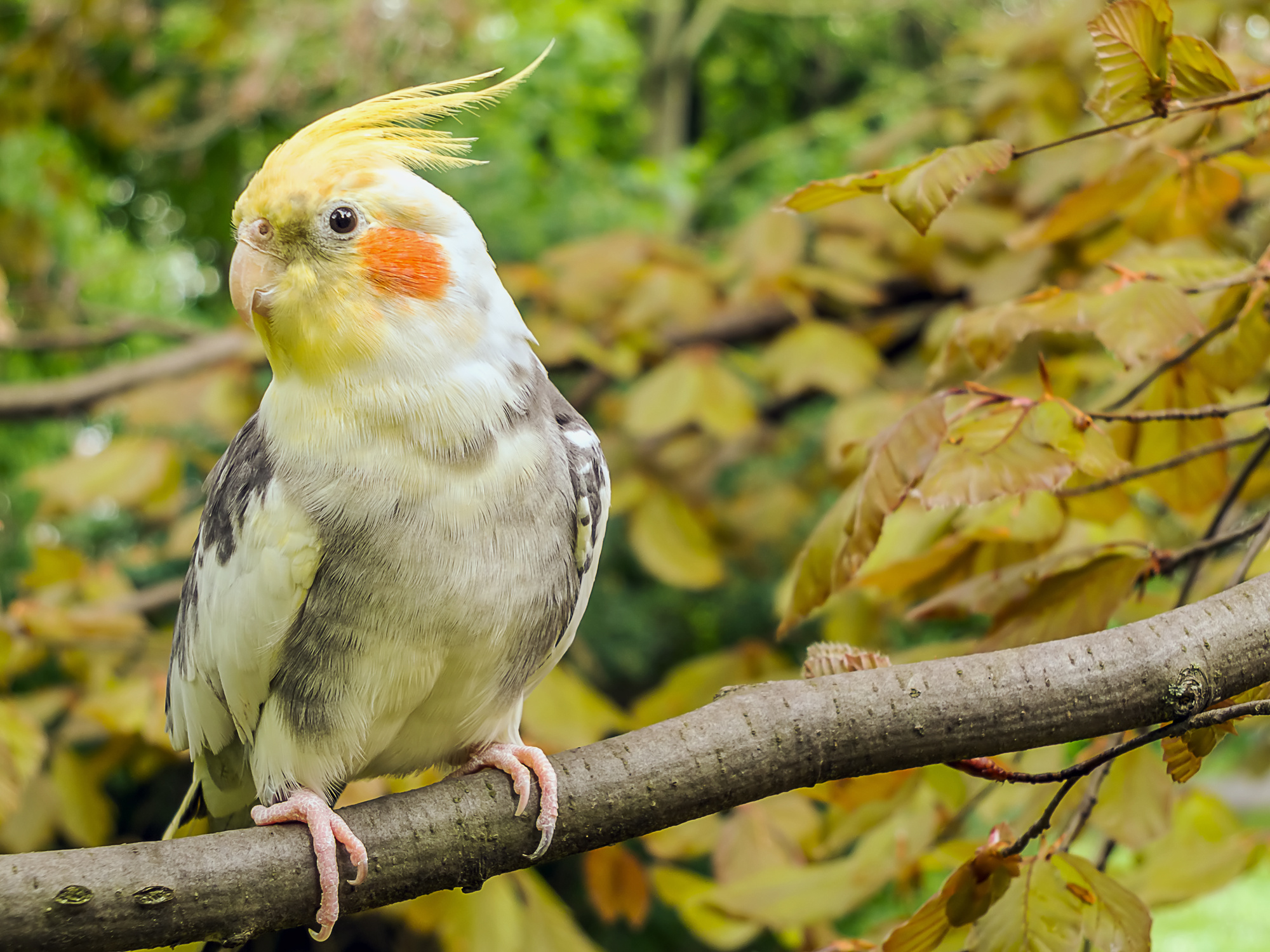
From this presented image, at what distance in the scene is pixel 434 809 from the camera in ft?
4.60

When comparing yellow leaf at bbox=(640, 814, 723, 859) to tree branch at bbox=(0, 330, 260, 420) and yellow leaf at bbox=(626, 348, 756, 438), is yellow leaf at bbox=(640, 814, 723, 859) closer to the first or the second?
yellow leaf at bbox=(626, 348, 756, 438)

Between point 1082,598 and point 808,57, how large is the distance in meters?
8.29

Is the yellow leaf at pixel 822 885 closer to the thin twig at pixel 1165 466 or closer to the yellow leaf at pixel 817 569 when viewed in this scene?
the yellow leaf at pixel 817 569

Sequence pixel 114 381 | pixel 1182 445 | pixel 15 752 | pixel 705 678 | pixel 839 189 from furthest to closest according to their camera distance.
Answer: pixel 114 381 → pixel 705 678 → pixel 15 752 → pixel 1182 445 → pixel 839 189

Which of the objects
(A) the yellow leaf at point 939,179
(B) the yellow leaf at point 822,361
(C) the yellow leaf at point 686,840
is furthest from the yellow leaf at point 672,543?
(A) the yellow leaf at point 939,179

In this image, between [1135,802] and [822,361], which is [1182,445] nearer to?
[1135,802]

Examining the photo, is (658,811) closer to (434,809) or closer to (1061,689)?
(434,809)

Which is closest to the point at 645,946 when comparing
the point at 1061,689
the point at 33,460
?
the point at 1061,689

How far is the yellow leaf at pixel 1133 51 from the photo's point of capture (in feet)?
4.68

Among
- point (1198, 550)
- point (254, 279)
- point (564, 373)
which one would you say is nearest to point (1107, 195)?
point (1198, 550)

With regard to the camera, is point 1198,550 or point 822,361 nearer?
point 1198,550

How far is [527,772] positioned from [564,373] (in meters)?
2.86

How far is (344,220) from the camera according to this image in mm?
1563

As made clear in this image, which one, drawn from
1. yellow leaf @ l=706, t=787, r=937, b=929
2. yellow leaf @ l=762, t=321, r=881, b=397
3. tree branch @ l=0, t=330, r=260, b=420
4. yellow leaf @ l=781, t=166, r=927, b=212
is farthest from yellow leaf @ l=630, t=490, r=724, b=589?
yellow leaf @ l=781, t=166, r=927, b=212
